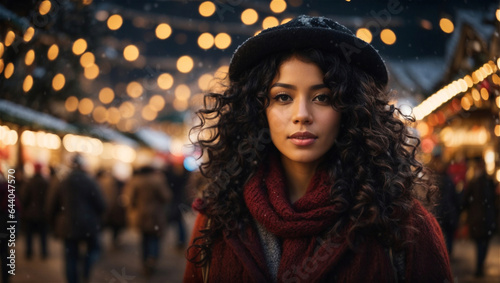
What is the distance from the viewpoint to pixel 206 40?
7.21 meters

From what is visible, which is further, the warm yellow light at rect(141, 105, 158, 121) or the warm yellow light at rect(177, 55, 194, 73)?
the warm yellow light at rect(141, 105, 158, 121)

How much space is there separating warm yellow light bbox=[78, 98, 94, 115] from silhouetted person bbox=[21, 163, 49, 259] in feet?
36.1

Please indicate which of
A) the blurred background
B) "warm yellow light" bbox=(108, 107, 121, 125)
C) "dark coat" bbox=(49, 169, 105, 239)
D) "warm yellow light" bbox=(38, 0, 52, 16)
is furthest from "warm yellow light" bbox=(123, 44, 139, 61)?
"warm yellow light" bbox=(108, 107, 121, 125)

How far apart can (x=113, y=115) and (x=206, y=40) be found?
19.4 metres

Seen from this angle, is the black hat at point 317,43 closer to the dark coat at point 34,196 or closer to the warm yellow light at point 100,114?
the dark coat at point 34,196

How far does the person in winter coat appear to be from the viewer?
735cm

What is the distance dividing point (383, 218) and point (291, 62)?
2.53ft

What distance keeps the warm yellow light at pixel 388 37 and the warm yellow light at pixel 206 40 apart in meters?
3.44

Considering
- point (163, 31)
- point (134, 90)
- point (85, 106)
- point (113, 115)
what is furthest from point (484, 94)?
point (113, 115)

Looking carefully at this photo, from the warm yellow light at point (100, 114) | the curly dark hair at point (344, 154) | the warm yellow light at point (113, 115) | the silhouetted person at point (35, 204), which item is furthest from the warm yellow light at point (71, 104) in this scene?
the curly dark hair at point (344, 154)

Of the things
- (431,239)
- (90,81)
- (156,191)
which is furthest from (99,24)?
(90,81)

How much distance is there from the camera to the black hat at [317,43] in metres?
1.77

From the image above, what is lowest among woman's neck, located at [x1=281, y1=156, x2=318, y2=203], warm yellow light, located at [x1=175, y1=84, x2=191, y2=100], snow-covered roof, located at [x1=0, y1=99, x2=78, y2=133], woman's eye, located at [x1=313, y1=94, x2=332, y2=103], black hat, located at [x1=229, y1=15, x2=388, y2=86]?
woman's neck, located at [x1=281, y1=156, x2=318, y2=203]

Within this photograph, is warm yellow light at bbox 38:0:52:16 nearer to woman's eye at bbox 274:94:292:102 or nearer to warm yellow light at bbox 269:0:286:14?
warm yellow light at bbox 269:0:286:14
